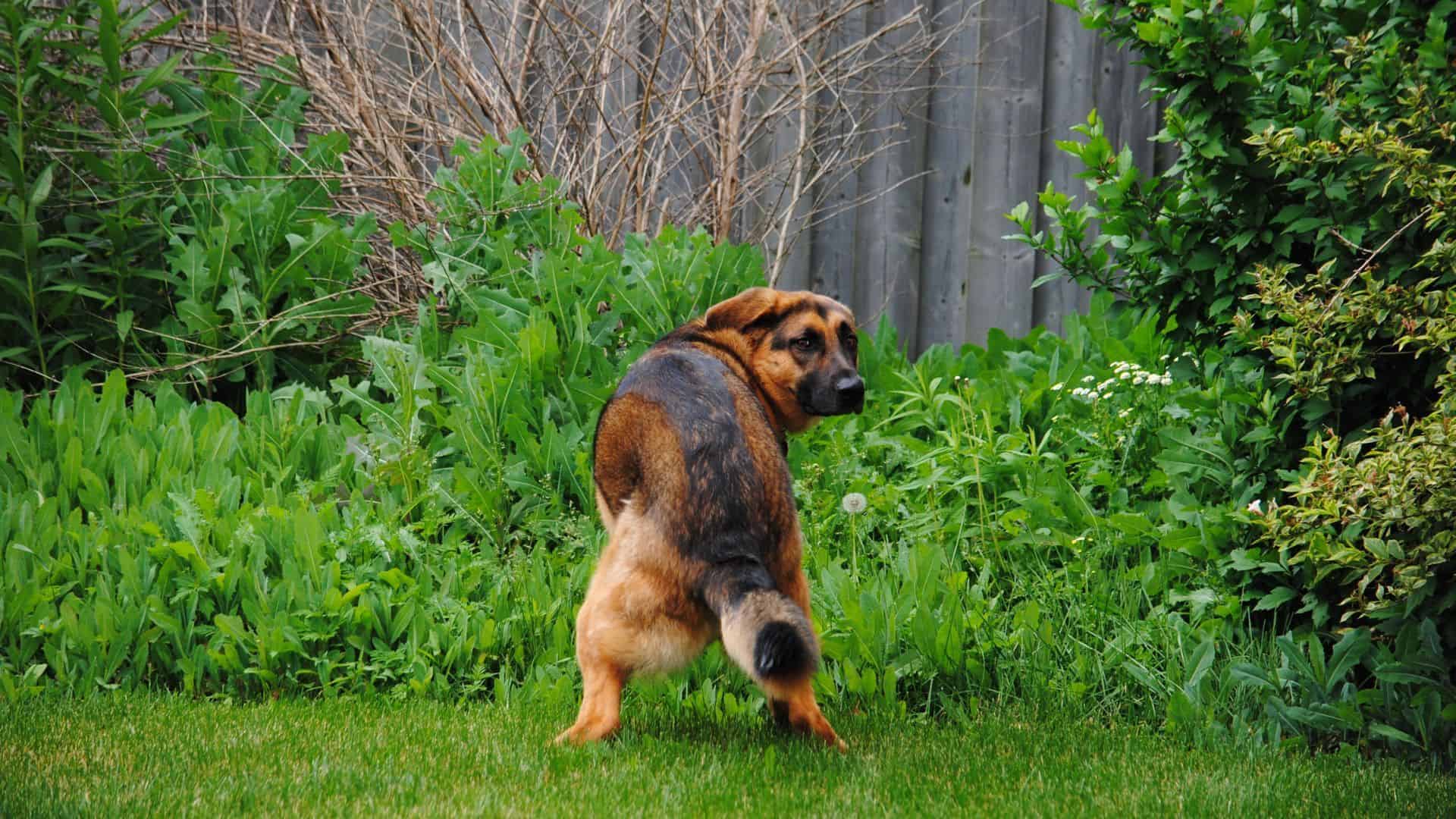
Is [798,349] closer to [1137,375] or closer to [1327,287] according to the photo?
[1327,287]

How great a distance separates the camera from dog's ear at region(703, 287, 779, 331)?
12.8 feet

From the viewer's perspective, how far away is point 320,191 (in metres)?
6.50

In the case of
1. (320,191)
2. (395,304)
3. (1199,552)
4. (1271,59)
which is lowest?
(1199,552)

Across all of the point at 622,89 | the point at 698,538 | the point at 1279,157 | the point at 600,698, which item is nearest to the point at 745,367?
the point at 698,538

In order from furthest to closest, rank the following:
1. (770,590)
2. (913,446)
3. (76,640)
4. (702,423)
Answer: (913,446), (76,640), (702,423), (770,590)

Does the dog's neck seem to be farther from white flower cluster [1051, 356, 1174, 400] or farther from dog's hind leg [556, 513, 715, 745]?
white flower cluster [1051, 356, 1174, 400]

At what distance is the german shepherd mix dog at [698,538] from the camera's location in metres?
3.07

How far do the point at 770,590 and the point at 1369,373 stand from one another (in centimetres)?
166

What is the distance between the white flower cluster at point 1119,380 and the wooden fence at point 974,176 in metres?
1.85

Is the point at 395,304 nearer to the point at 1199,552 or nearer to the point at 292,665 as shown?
the point at 292,665

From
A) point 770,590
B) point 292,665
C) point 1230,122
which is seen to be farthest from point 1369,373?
point 292,665

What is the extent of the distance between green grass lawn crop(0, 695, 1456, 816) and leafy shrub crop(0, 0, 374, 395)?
8.54ft

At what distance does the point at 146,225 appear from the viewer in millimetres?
6238

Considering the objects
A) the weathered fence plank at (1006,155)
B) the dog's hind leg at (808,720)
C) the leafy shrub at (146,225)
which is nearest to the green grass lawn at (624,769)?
the dog's hind leg at (808,720)
